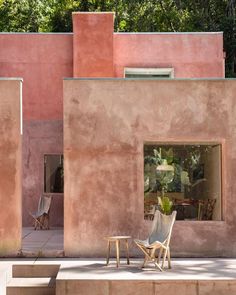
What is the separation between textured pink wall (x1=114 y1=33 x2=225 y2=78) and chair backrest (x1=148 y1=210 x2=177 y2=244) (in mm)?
8496

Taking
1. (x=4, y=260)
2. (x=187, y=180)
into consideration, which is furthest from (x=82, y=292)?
(x=187, y=180)

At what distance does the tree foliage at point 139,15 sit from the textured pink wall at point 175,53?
1138 centimetres

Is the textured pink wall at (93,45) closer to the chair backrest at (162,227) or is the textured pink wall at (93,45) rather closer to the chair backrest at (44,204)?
the chair backrest at (44,204)

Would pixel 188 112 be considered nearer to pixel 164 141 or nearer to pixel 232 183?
pixel 164 141

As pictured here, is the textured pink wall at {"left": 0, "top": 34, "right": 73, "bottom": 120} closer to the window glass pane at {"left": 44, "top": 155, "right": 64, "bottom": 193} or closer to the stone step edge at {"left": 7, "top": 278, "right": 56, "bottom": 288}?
the window glass pane at {"left": 44, "top": 155, "right": 64, "bottom": 193}

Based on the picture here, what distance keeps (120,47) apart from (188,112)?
21.8 feet

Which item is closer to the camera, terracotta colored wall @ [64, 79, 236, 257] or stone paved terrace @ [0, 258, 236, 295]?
stone paved terrace @ [0, 258, 236, 295]

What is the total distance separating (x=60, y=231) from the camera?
16031 mm

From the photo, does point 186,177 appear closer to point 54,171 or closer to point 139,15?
point 54,171

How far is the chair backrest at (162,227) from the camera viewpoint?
33.2 feet

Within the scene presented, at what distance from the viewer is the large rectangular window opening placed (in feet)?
40.4

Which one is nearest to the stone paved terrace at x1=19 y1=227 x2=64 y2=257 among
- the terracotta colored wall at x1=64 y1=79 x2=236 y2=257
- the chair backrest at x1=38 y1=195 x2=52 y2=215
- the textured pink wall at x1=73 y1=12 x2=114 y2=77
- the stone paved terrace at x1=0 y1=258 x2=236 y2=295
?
the terracotta colored wall at x1=64 y1=79 x2=236 y2=257

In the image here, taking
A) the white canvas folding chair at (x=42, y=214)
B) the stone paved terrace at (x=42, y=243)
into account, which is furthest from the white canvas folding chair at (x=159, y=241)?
the white canvas folding chair at (x=42, y=214)

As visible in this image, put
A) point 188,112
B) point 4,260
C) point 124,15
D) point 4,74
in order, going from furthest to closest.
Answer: point 124,15
point 4,74
point 188,112
point 4,260
